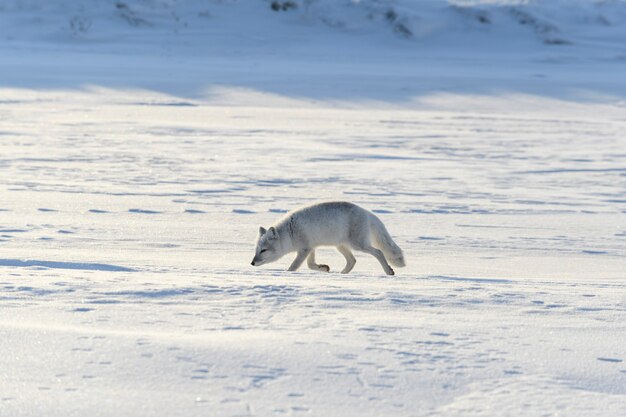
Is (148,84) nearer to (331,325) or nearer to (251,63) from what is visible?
(251,63)

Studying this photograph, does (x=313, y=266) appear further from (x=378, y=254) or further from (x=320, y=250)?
(x=320, y=250)

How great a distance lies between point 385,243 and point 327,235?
13.8 inches

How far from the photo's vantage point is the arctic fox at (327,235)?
21.2ft

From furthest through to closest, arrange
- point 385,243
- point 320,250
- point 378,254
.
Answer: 1. point 320,250
2. point 385,243
3. point 378,254

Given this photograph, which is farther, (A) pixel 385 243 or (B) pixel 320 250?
(B) pixel 320 250

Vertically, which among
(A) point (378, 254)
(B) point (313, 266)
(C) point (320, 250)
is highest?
(A) point (378, 254)

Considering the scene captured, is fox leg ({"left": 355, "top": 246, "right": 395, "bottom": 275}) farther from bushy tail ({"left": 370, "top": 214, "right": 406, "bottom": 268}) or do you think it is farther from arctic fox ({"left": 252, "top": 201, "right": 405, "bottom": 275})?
bushy tail ({"left": 370, "top": 214, "right": 406, "bottom": 268})

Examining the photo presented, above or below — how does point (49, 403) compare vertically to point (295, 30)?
below

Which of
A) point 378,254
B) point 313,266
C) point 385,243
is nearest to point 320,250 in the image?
point 313,266

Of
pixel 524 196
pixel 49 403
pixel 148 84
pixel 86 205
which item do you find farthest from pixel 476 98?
pixel 49 403

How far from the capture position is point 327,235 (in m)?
6.50

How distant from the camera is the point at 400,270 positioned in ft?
21.9

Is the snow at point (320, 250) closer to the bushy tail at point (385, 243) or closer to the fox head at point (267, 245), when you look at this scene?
the bushy tail at point (385, 243)

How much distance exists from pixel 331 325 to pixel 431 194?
6230 millimetres
